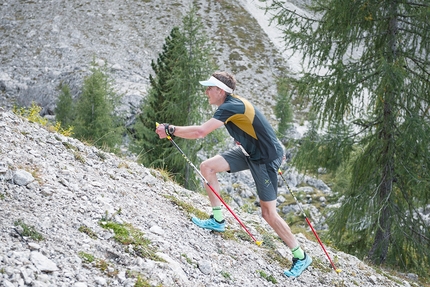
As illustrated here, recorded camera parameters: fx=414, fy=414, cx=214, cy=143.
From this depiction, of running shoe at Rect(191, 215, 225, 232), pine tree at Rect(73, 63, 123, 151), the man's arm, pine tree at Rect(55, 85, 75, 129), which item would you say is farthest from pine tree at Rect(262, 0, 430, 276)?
pine tree at Rect(55, 85, 75, 129)

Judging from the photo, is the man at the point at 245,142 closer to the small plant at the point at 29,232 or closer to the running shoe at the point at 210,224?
the running shoe at the point at 210,224

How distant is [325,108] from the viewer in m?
12.0

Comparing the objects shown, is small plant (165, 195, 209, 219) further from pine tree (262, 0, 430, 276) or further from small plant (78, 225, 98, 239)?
pine tree (262, 0, 430, 276)

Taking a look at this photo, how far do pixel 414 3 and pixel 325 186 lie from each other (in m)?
39.2

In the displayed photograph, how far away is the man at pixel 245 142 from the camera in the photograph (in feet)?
21.2

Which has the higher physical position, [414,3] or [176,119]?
[414,3]

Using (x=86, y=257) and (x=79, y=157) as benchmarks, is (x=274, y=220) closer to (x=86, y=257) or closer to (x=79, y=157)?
(x=86, y=257)

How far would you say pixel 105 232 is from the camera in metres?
5.51

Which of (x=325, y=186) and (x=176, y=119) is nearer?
(x=176, y=119)

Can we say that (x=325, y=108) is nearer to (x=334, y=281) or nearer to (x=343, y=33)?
(x=343, y=33)

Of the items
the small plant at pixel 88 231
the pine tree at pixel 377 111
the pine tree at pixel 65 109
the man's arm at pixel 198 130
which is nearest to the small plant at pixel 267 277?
the man's arm at pixel 198 130

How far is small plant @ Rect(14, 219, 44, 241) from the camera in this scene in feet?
15.4

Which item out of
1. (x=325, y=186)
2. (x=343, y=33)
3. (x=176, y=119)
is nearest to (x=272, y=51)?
(x=325, y=186)

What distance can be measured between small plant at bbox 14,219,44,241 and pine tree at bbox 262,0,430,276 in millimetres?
8737
